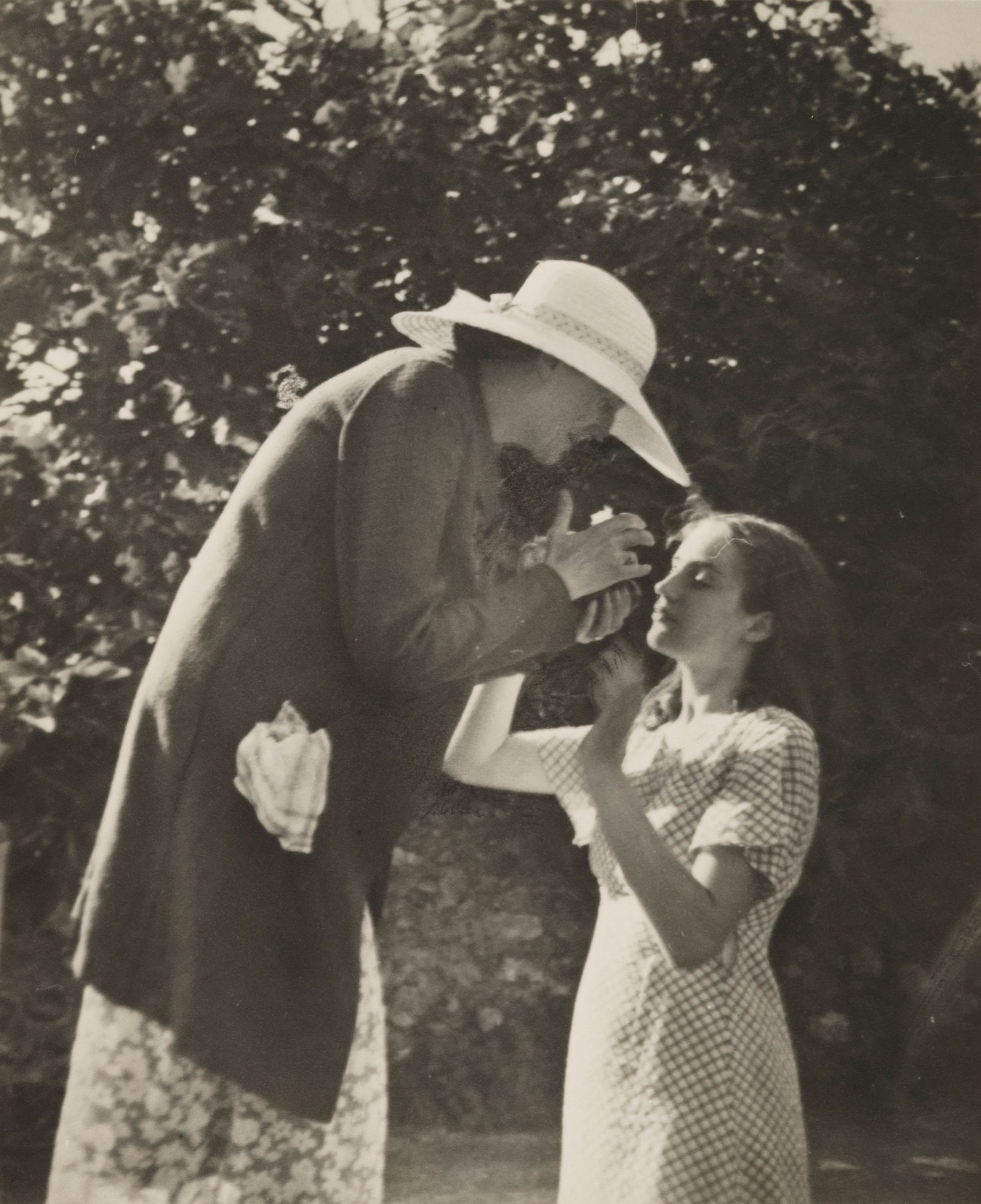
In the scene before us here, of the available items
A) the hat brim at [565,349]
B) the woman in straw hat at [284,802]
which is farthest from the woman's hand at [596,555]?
the hat brim at [565,349]

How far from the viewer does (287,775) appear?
1.84 m

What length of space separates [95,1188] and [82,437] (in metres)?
1.24

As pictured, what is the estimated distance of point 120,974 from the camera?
5.89 feet

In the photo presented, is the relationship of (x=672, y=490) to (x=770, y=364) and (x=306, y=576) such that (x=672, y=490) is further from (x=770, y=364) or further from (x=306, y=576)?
(x=306, y=576)

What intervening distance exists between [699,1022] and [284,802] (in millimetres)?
673

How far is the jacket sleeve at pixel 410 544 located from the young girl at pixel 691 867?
319mm

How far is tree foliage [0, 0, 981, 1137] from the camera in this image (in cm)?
239

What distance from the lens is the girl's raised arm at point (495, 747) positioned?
7.23 ft

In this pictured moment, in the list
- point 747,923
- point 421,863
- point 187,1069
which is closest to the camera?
point 187,1069

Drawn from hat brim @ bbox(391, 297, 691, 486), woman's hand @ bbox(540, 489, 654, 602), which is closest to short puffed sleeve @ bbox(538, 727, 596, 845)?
woman's hand @ bbox(540, 489, 654, 602)

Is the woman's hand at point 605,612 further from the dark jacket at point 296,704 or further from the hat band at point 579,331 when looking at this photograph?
the hat band at point 579,331

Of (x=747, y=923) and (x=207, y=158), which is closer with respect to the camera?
(x=747, y=923)

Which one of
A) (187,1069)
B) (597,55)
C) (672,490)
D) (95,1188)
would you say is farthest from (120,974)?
(597,55)

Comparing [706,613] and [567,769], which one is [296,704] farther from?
[706,613]
